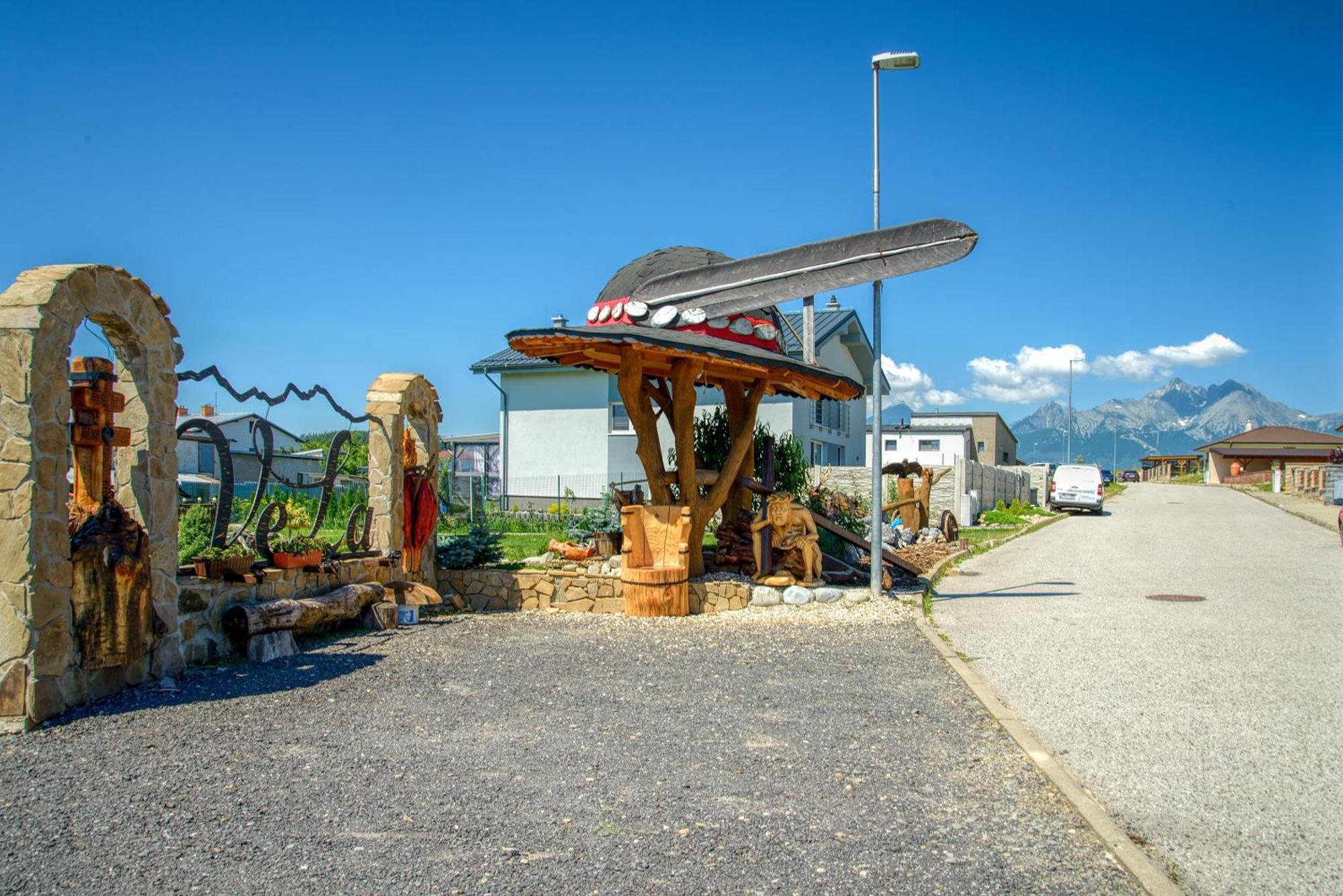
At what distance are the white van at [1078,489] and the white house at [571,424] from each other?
360 inches

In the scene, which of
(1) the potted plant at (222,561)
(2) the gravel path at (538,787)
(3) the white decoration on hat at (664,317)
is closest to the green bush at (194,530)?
(1) the potted plant at (222,561)

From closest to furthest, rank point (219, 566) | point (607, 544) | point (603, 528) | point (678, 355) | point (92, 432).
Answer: point (92, 432) < point (219, 566) < point (678, 355) < point (607, 544) < point (603, 528)

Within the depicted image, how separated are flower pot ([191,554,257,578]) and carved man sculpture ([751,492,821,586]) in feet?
19.4

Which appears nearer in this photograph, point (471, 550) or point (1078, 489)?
point (471, 550)

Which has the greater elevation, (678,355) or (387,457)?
(678,355)

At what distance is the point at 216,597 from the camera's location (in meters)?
7.95

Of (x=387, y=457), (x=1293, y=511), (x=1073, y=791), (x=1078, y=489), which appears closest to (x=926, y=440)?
(x=1078, y=489)

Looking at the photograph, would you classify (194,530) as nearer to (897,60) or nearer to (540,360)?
(897,60)

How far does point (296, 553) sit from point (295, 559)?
123 millimetres

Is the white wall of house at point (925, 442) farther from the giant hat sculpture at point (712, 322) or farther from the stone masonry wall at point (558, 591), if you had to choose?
the stone masonry wall at point (558, 591)

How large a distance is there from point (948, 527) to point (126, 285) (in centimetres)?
1762

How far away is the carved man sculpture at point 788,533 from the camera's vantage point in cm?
1141

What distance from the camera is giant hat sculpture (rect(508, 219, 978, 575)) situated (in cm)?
1092

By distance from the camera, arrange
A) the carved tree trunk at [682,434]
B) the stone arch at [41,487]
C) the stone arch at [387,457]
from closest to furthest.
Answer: the stone arch at [41,487] → the stone arch at [387,457] → the carved tree trunk at [682,434]
